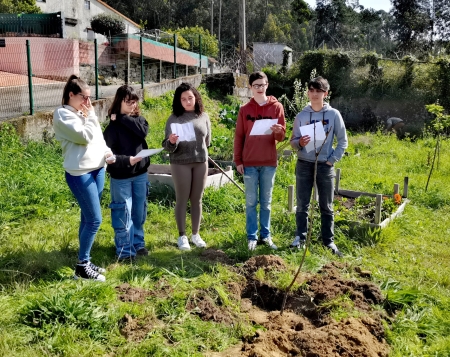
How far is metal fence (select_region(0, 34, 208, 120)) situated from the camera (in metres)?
8.82

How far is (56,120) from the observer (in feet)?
11.9

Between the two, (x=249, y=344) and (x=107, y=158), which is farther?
(x=107, y=158)

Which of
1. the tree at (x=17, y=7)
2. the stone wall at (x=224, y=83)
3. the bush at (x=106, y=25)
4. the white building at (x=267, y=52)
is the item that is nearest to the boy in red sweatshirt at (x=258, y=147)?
the stone wall at (x=224, y=83)

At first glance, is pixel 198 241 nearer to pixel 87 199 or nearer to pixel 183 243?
pixel 183 243

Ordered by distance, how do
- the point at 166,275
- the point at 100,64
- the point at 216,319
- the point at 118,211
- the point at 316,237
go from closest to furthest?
the point at 216,319 < the point at 166,275 < the point at 118,211 < the point at 316,237 < the point at 100,64

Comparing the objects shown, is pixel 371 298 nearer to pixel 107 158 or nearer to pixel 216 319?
pixel 216 319

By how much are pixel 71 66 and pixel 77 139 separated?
10.2 meters

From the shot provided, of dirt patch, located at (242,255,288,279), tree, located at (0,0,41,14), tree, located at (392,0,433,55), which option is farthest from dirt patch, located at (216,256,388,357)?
tree, located at (392,0,433,55)

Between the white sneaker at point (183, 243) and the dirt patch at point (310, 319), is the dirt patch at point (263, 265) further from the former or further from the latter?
the white sneaker at point (183, 243)

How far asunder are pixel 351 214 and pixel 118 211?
2.98 metres

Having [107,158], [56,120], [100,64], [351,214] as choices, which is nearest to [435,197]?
[351,214]

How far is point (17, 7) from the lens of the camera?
22.8 metres

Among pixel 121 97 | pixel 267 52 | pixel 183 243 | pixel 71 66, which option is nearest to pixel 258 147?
pixel 183 243

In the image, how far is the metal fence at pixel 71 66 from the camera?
8.82 m
